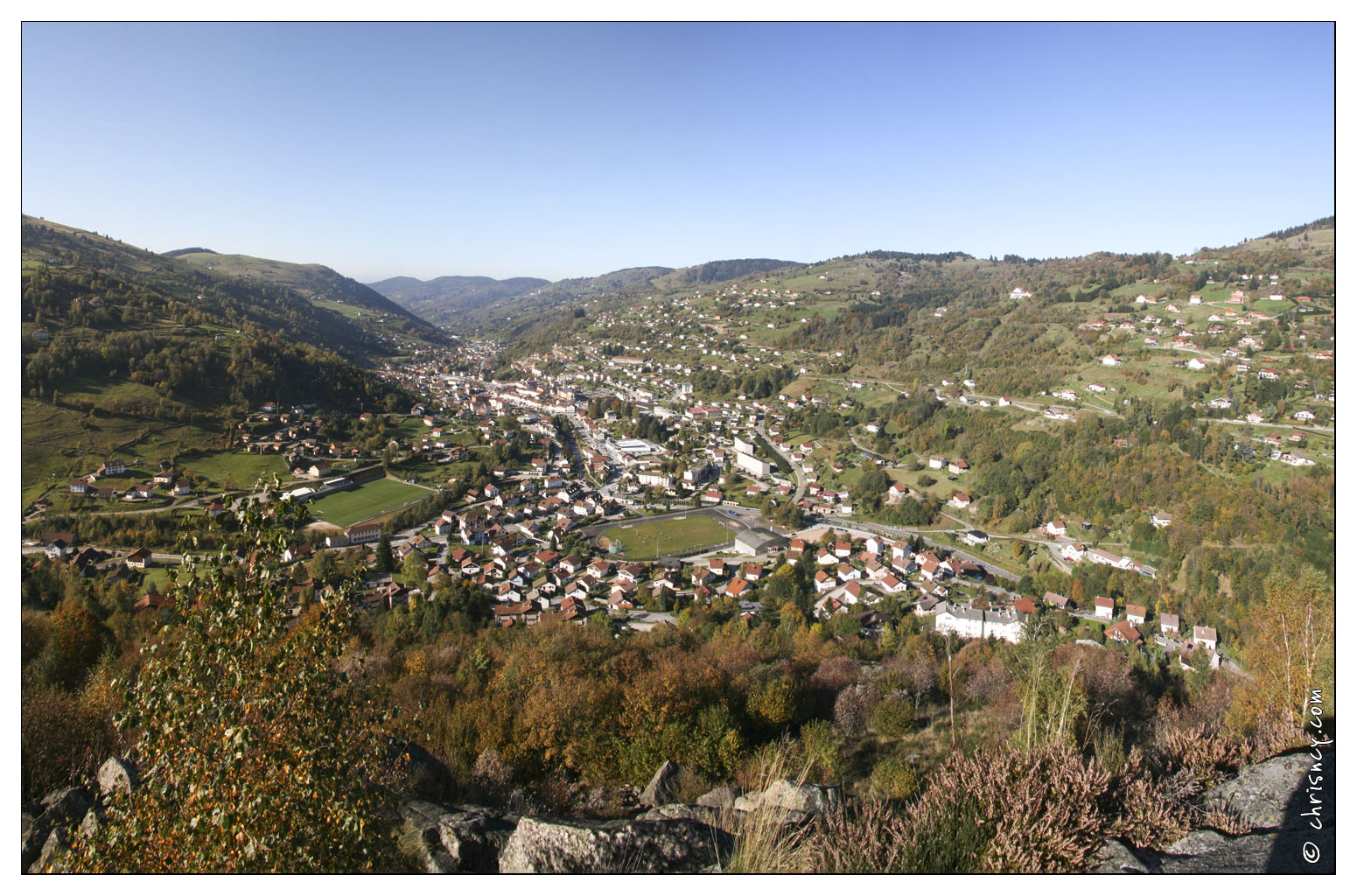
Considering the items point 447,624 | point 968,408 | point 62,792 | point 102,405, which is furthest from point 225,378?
point 968,408

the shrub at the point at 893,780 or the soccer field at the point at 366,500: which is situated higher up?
the soccer field at the point at 366,500

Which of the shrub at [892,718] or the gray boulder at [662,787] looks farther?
the shrub at [892,718]

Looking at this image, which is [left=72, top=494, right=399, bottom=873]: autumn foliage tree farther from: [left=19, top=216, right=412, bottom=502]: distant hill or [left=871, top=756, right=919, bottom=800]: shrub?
[left=19, top=216, right=412, bottom=502]: distant hill

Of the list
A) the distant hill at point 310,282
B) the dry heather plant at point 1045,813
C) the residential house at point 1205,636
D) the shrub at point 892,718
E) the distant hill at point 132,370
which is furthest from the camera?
the distant hill at point 310,282

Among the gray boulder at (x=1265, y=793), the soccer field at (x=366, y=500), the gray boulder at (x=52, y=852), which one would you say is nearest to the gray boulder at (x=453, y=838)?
the gray boulder at (x=52, y=852)

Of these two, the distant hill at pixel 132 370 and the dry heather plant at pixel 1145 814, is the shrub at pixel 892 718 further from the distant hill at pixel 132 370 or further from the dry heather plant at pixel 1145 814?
the distant hill at pixel 132 370

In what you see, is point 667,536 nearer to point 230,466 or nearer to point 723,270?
point 230,466

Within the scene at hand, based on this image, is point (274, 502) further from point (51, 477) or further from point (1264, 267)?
point (1264, 267)

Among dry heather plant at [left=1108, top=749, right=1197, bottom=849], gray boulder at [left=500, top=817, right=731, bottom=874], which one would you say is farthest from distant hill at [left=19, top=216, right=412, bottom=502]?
dry heather plant at [left=1108, top=749, right=1197, bottom=849]

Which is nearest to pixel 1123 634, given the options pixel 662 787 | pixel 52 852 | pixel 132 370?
pixel 662 787
